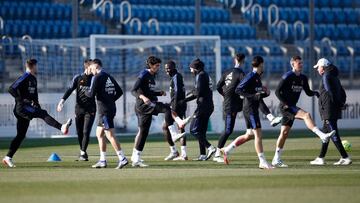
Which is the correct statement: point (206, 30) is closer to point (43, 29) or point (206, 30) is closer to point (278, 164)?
point (43, 29)

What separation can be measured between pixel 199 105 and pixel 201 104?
0.05 meters

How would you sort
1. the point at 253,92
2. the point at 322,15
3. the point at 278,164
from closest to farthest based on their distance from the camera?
the point at 253,92 → the point at 278,164 → the point at 322,15

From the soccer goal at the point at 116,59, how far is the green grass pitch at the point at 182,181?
9.87m

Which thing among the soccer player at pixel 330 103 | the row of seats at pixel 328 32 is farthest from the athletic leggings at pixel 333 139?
the row of seats at pixel 328 32

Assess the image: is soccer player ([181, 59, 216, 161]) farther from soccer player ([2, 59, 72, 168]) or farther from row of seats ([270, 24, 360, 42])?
row of seats ([270, 24, 360, 42])

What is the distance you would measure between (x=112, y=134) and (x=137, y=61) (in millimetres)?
15886

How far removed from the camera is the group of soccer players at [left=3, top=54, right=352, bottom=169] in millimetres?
17625

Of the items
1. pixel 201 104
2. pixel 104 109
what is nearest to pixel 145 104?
pixel 104 109

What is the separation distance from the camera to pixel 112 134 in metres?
17.6

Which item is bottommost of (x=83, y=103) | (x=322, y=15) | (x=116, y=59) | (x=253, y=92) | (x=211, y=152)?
(x=211, y=152)

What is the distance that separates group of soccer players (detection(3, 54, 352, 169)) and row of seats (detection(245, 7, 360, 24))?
20.5 metres

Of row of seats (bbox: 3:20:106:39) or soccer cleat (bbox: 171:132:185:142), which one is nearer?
soccer cleat (bbox: 171:132:185:142)

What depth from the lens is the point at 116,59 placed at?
33.7 meters

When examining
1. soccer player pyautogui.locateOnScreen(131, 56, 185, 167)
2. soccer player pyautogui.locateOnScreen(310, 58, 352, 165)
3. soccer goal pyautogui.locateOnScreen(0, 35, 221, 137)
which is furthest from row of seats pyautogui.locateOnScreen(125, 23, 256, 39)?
soccer player pyautogui.locateOnScreen(131, 56, 185, 167)
